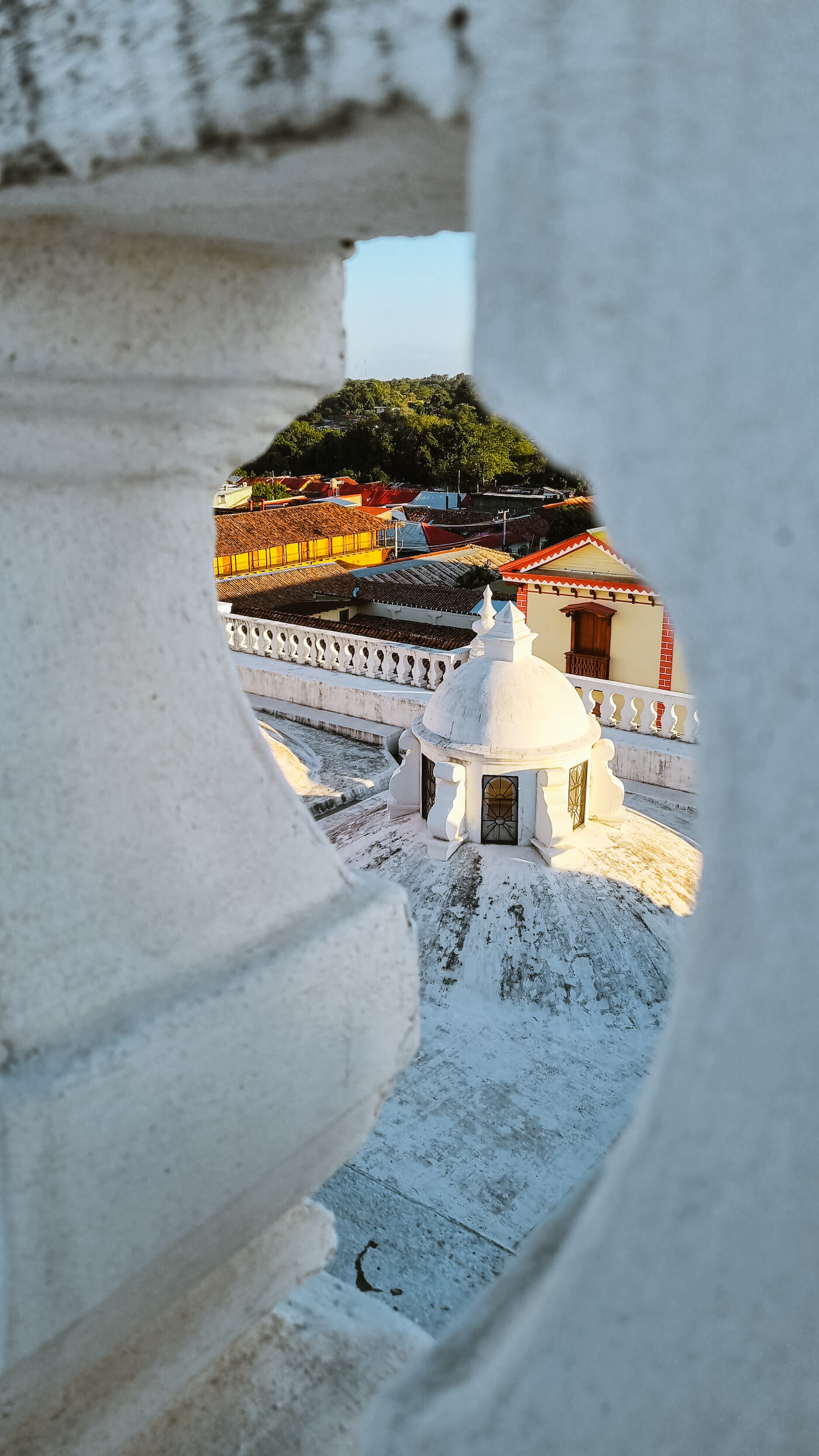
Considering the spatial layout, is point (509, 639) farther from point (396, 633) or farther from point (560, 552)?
point (560, 552)

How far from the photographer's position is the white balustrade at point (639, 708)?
11094mm

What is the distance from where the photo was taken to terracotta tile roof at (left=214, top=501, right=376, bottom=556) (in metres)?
31.5

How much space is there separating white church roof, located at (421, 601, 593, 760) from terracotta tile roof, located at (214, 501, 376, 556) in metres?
21.8

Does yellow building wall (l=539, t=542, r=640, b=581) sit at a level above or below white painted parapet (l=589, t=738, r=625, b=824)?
above

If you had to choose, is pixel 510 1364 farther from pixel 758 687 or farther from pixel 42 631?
pixel 42 631

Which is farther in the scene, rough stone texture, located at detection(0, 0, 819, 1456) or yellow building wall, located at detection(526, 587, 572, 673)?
yellow building wall, located at detection(526, 587, 572, 673)

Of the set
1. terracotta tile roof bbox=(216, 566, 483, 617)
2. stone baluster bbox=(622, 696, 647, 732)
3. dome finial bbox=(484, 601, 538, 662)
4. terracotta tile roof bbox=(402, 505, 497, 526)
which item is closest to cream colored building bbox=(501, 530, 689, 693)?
terracotta tile roof bbox=(216, 566, 483, 617)

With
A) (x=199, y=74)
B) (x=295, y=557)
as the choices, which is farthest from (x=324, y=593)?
(x=199, y=74)

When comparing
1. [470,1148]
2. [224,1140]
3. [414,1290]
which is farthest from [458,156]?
[470,1148]

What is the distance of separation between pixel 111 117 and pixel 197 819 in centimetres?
85

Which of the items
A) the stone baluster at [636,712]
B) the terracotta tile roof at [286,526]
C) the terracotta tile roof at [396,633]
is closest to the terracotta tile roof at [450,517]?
the terracotta tile roof at [286,526]

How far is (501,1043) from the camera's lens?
6.94 metres

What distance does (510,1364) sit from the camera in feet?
3.23

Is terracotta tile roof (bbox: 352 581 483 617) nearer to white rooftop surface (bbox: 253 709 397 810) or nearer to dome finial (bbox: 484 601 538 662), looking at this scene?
white rooftop surface (bbox: 253 709 397 810)
